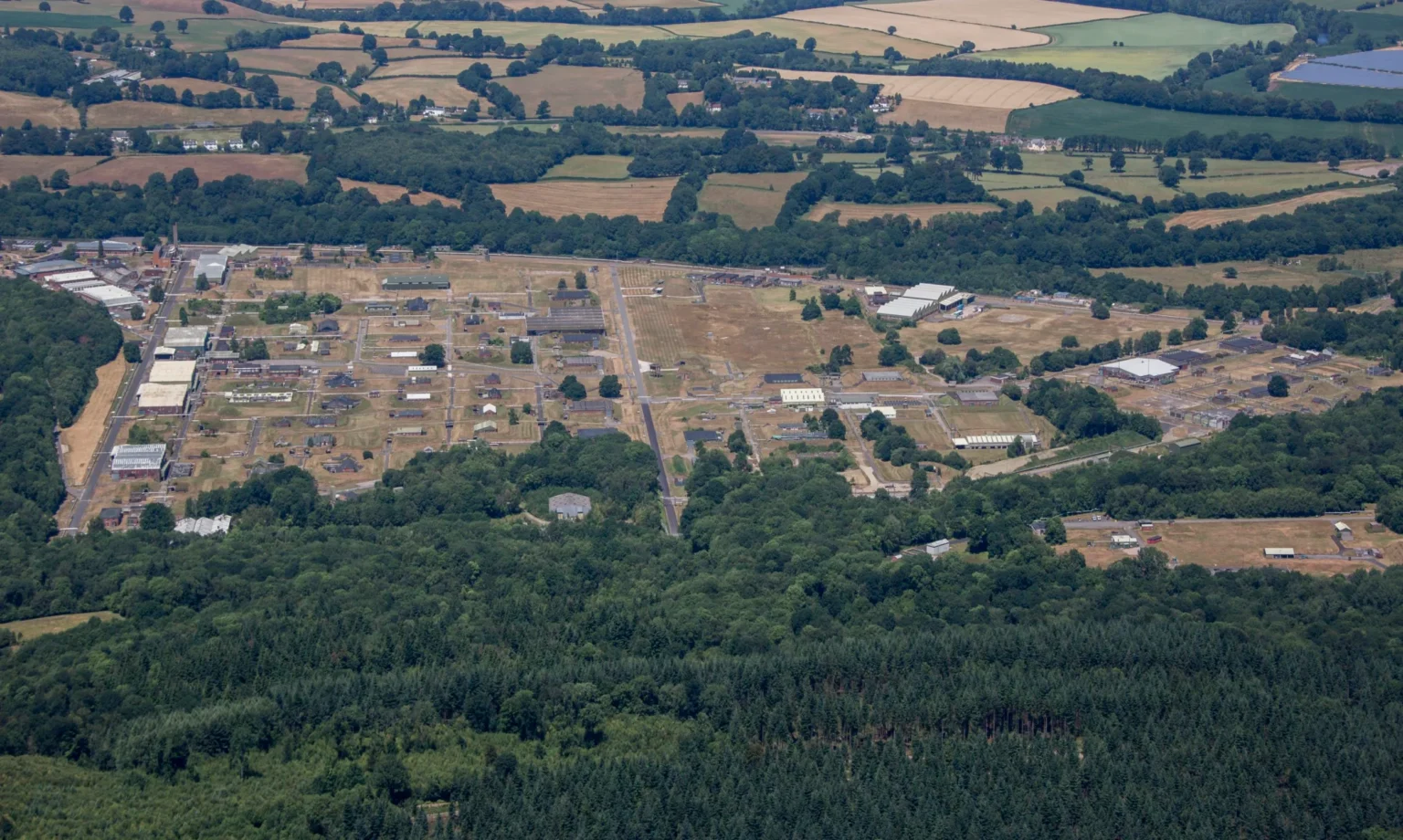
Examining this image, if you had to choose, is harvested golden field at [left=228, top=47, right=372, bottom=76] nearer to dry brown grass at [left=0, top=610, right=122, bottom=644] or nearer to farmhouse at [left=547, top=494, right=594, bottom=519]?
farmhouse at [left=547, top=494, right=594, bottom=519]

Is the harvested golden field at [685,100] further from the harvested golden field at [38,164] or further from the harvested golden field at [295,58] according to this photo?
the harvested golden field at [38,164]

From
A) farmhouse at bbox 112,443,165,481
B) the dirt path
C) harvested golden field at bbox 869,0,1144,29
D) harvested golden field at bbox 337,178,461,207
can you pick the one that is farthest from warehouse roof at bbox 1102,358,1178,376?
harvested golden field at bbox 869,0,1144,29

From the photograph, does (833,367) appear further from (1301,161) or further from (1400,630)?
(1301,161)

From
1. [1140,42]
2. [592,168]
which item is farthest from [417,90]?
[1140,42]

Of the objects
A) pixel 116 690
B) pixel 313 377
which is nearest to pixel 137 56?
pixel 313 377

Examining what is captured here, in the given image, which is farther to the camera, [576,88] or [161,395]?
[576,88]

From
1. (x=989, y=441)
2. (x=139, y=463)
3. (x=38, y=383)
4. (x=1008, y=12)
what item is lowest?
(x=989, y=441)

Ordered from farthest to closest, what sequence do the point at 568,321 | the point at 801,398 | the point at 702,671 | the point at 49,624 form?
the point at 568,321, the point at 801,398, the point at 49,624, the point at 702,671

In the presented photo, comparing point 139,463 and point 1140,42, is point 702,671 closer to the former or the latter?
point 139,463

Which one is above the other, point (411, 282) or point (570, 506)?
point (411, 282)
